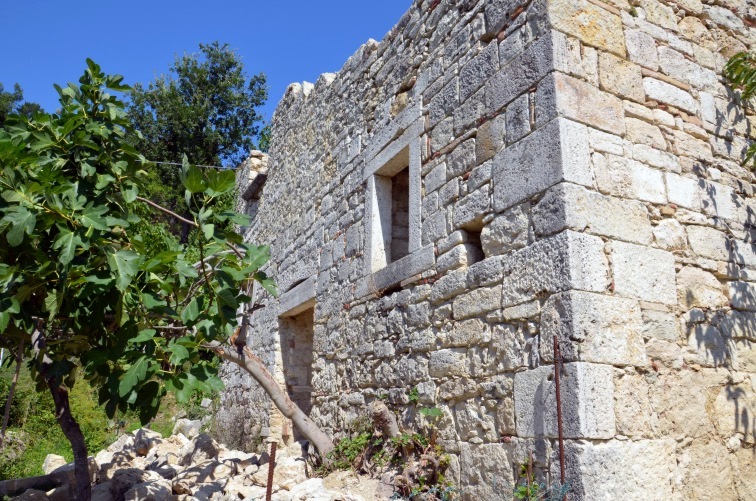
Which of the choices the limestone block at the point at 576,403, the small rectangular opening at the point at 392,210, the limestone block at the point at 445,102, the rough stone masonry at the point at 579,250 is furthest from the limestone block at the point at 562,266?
the small rectangular opening at the point at 392,210

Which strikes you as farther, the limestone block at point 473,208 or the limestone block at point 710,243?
the limestone block at point 473,208

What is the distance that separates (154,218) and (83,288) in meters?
13.4

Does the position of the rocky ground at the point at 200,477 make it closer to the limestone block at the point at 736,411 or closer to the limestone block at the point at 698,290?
the limestone block at the point at 736,411

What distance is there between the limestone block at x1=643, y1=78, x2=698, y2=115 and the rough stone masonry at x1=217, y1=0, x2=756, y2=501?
13mm

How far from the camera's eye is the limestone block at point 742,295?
3635mm

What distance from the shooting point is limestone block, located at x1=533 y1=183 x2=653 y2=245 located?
3.19 m

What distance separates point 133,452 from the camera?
241 inches

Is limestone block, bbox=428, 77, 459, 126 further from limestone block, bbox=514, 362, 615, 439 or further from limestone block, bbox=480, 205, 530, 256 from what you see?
limestone block, bbox=514, 362, 615, 439

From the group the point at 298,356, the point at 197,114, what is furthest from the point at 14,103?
the point at 298,356

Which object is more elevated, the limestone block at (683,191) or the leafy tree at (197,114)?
the leafy tree at (197,114)

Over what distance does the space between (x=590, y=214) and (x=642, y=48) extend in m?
1.24

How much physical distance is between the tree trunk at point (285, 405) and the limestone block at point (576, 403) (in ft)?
7.84

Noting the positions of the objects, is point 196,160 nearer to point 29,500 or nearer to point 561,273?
point 29,500

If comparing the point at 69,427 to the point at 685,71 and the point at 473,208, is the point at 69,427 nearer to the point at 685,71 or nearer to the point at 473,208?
the point at 473,208
